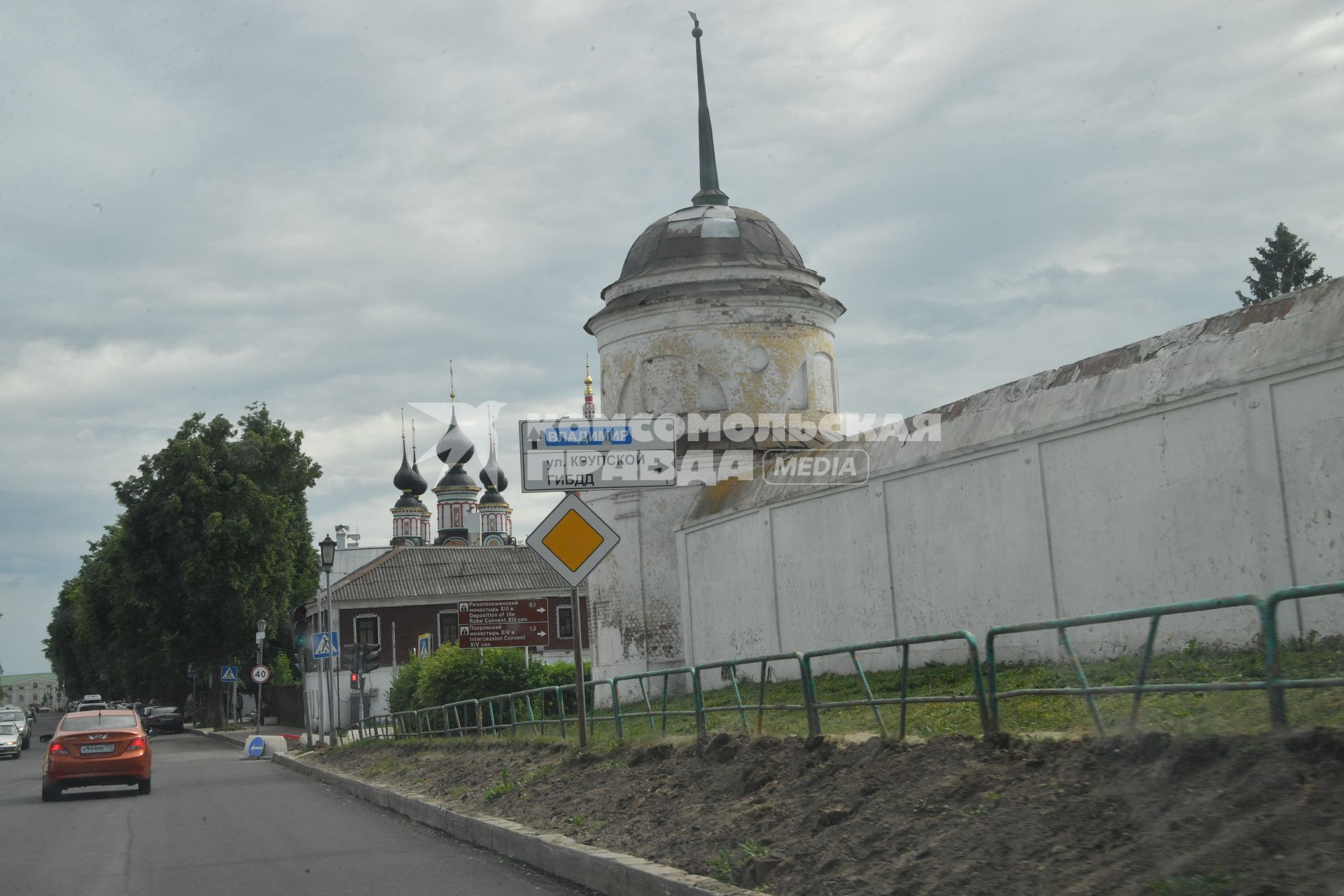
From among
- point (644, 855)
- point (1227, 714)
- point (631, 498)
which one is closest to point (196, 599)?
point (631, 498)

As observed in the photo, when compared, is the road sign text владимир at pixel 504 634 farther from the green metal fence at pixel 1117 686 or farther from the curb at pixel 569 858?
the green metal fence at pixel 1117 686

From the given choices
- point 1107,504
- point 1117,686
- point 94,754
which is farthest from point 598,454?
point 1117,686

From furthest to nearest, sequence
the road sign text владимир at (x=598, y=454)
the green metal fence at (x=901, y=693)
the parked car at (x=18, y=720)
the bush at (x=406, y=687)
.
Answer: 1. the parked car at (x=18, y=720)
2. the bush at (x=406, y=687)
3. the road sign text владимир at (x=598, y=454)
4. the green metal fence at (x=901, y=693)

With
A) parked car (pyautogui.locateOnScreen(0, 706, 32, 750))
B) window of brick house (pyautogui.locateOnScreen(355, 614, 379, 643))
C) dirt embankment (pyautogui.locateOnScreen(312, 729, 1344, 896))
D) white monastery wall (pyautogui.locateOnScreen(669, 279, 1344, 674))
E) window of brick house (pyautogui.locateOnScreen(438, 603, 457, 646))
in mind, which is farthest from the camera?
window of brick house (pyautogui.locateOnScreen(438, 603, 457, 646))

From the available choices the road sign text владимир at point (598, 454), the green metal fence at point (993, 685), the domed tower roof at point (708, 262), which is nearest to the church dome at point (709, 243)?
the domed tower roof at point (708, 262)

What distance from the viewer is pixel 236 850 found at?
40.9 feet

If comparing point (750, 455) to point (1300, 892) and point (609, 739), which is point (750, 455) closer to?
point (609, 739)

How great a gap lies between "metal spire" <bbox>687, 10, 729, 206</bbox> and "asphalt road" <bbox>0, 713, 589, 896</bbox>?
14.1 m

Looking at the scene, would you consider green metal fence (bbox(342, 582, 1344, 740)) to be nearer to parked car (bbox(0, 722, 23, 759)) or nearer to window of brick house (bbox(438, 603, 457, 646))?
parked car (bbox(0, 722, 23, 759))

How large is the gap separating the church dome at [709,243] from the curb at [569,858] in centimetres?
1346

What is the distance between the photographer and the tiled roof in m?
58.6

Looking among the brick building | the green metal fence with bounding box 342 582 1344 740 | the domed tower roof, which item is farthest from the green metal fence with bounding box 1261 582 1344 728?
the brick building

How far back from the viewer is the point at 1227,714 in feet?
20.3

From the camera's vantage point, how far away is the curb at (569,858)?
7.64m
